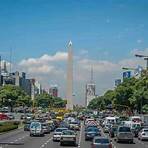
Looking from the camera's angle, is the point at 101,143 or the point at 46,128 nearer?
the point at 101,143

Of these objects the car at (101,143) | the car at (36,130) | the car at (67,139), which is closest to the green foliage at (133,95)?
the car at (36,130)

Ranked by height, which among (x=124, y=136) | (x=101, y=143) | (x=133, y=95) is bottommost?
(x=101, y=143)

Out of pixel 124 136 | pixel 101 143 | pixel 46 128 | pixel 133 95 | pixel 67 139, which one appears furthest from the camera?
pixel 133 95

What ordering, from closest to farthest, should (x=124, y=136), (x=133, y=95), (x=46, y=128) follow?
(x=124, y=136) < (x=46, y=128) < (x=133, y=95)

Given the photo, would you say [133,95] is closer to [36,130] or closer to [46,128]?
[46,128]

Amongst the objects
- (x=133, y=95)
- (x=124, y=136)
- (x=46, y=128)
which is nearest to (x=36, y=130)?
(x=46, y=128)

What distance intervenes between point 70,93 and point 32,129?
97.2 metres

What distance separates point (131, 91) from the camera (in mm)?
160000

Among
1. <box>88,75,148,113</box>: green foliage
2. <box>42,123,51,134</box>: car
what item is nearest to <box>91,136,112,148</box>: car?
<box>42,123,51,134</box>: car

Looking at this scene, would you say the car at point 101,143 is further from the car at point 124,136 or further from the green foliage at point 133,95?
the green foliage at point 133,95

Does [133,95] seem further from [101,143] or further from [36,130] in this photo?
[101,143]

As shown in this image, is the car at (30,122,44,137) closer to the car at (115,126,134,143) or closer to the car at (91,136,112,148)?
the car at (115,126,134,143)

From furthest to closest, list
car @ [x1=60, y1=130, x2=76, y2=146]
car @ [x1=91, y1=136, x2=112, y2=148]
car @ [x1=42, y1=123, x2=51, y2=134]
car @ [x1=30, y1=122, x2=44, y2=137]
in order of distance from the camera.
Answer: car @ [x1=42, y1=123, x2=51, y2=134], car @ [x1=30, y1=122, x2=44, y2=137], car @ [x1=60, y1=130, x2=76, y2=146], car @ [x1=91, y1=136, x2=112, y2=148]

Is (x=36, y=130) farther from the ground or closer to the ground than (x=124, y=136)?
farther from the ground
